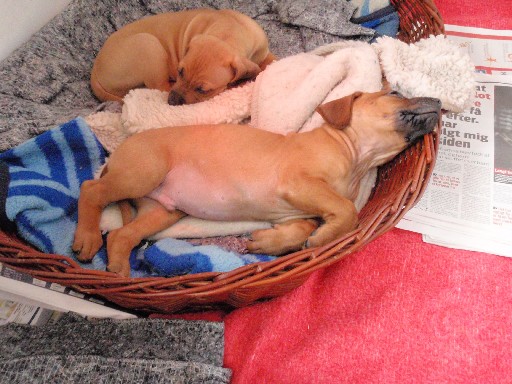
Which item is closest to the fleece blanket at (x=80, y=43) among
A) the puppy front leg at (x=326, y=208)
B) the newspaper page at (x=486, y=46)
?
the newspaper page at (x=486, y=46)

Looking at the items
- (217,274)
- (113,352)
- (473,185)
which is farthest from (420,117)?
(113,352)

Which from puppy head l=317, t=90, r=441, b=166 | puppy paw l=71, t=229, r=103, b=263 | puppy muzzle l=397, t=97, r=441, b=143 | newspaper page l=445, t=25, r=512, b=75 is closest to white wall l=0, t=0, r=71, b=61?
puppy paw l=71, t=229, r=103, b=263

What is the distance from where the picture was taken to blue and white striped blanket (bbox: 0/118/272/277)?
1.40m

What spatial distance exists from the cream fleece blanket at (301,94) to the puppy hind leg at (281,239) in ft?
0.36

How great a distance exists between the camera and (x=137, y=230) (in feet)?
4.95

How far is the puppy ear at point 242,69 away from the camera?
188 centimetres

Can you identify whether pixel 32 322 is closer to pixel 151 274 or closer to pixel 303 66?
pixel 151 274

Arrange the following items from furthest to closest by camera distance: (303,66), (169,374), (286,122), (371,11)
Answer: (371,11) → (303,66) → (286,122) → (169,374)

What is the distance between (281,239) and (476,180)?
833 mm

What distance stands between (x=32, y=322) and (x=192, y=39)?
47.9 inches

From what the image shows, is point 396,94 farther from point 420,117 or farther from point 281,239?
point 281,239

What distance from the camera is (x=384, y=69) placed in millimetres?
1685

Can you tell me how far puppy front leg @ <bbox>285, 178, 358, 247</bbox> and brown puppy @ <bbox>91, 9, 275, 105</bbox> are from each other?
28.0 inches

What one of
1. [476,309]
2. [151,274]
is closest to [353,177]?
[476,309]
